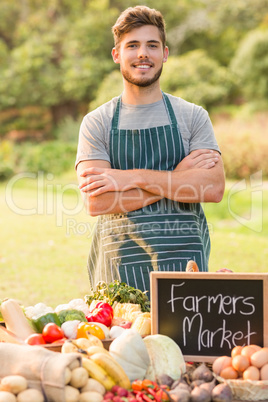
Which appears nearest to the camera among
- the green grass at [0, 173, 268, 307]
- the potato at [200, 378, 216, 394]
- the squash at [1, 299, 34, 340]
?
the potato at [200, 378, 216, 394]

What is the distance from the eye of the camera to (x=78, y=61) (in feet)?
63.9

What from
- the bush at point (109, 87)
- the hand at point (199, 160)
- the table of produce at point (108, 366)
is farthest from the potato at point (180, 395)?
the bush at point (109, 87)

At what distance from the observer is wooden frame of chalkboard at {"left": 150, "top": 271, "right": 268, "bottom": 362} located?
1.95 metres

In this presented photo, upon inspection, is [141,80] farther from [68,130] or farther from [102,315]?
[68,130]

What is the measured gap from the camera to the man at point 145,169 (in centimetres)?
282

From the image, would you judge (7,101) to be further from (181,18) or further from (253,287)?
(253,287)

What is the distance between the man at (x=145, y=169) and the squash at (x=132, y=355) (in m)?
1.00

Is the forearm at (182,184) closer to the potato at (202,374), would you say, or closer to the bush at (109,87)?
the potato at (202,374)

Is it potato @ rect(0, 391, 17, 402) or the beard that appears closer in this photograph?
potato @ rect(0, 391, 17, 402)

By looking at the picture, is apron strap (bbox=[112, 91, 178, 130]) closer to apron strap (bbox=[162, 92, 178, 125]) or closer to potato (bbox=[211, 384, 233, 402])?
apron strap (bbox=[162, 92, 178, 125])

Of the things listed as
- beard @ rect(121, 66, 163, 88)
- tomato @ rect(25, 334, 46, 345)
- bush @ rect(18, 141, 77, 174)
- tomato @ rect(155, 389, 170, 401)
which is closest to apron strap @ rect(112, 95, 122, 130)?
beard @ rect(121, 66, 163, 88)

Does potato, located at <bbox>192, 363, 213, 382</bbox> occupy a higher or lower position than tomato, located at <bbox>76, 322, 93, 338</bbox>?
lower

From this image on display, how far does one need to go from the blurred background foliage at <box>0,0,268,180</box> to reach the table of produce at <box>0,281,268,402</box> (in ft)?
48.3

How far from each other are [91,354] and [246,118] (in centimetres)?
1579
